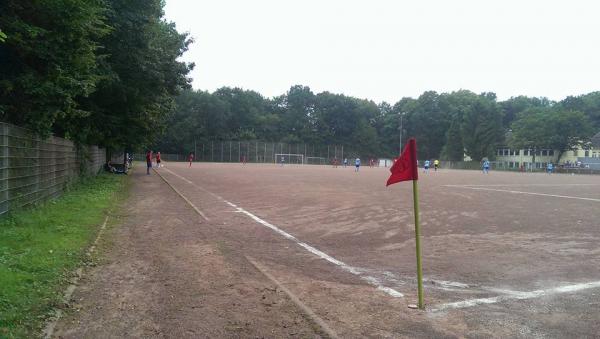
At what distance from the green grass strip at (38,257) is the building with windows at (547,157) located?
10016cm

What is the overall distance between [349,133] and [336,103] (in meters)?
9.20

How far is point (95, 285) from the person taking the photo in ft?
19.7

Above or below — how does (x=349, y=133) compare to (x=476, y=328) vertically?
above

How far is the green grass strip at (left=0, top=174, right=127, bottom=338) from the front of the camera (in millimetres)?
4711

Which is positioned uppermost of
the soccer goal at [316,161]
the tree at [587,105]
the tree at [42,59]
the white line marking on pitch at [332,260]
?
the tree at [587,105]

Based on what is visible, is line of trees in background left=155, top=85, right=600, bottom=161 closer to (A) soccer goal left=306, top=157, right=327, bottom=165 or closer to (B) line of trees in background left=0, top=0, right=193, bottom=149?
(A) soccer goal left=306, top=157, right=327, bottom=165

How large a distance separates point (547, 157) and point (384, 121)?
147ft

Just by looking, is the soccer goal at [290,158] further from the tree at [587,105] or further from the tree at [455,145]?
the tree at [587,105]

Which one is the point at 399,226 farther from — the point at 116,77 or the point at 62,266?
the point at 116,77

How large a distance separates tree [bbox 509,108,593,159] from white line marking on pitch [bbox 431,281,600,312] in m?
102

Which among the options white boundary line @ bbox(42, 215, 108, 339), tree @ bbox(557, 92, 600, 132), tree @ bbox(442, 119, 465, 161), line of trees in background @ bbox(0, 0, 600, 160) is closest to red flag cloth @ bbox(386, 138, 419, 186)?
white boundary line @ bbox(42, 215, 108, 339)

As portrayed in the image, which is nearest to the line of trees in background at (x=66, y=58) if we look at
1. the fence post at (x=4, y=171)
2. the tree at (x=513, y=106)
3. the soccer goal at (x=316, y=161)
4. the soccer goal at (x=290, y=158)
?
the fence post at (x=4, y=171)

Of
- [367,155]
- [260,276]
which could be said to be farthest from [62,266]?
[367,155]

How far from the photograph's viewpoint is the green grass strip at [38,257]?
471cm
